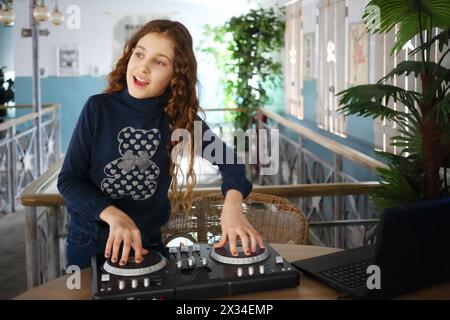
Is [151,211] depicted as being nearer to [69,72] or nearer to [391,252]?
[391,252]

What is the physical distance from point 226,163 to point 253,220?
0.79 m

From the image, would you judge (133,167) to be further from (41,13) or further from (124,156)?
(41,13)

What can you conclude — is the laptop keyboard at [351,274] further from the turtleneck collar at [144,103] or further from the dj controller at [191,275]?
the turtleneck collar at [144,103]

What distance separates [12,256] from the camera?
409 cm

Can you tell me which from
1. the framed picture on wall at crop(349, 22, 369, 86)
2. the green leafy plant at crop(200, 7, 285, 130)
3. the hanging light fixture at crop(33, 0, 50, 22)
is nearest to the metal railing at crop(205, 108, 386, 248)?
the green leafy plant at crop(200, 7, 285, 130)

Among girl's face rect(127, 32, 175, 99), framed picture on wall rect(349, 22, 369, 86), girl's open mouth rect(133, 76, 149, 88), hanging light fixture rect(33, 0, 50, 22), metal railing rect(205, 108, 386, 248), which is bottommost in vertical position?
metal railing rect(205, 108, 386, 248)

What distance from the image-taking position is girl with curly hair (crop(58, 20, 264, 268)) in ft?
4.60

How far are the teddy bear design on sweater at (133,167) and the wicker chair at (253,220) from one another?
671 mm

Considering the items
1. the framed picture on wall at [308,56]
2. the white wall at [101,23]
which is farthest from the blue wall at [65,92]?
the framed picture on wall at [308,56]

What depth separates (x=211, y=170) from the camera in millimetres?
7156

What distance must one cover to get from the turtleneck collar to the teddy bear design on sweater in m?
0.05

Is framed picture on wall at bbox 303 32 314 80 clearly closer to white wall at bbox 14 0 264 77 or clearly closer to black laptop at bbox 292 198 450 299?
white wall at bbox 14 0 264 77

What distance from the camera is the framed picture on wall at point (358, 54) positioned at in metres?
3.96

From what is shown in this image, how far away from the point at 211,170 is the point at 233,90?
3.61ft
